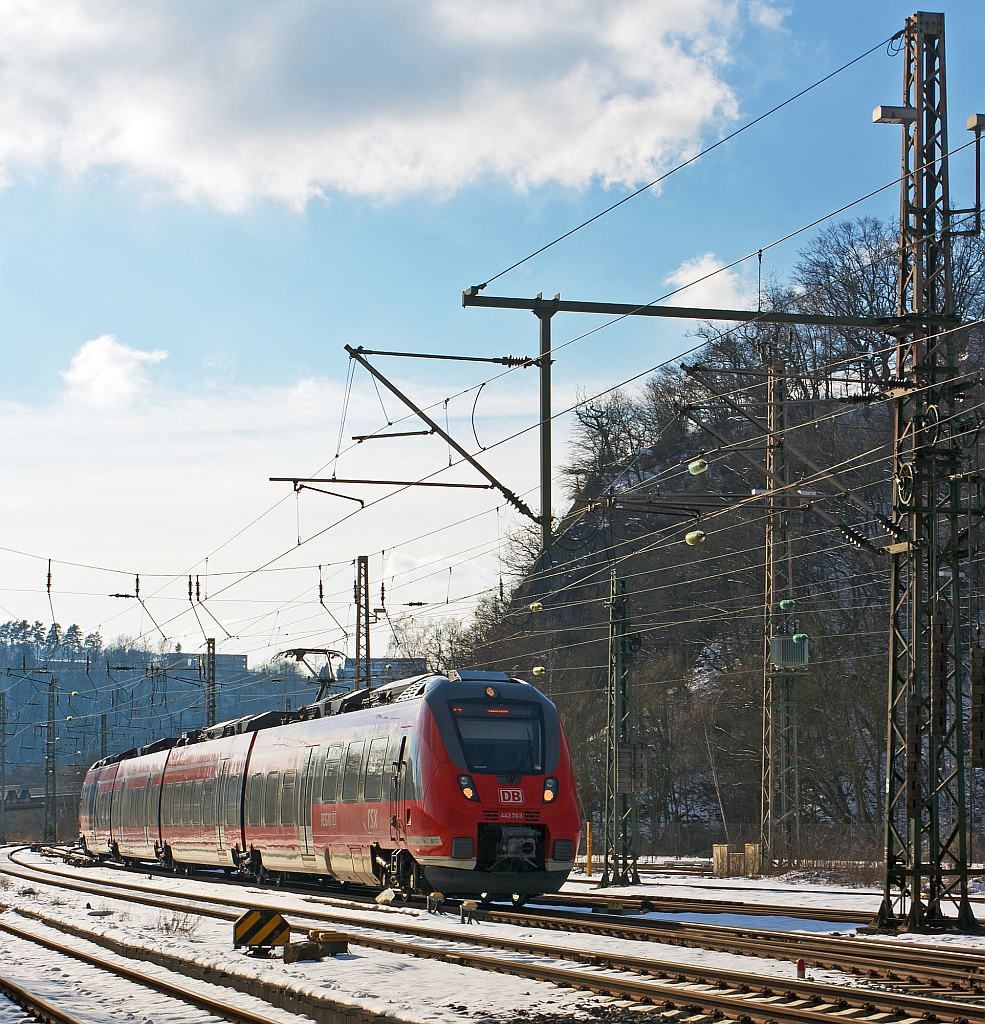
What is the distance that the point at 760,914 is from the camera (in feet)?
62.2

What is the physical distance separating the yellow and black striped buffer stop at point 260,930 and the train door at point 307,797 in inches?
365

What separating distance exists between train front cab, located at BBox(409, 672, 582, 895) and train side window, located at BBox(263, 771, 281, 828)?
23.8 feet

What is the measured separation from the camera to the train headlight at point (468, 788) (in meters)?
19.8

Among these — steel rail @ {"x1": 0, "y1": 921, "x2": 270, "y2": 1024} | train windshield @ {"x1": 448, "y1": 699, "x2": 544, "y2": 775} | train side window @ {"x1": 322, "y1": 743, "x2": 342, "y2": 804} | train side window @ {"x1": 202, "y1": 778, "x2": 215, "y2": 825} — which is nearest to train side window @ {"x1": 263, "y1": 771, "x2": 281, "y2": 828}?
train side window @ {"x1": 322, "y1": 743, "x2": 342, "y2": 804}

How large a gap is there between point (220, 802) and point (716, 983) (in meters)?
20.9

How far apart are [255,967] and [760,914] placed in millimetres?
8217

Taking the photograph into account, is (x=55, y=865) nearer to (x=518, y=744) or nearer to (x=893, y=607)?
(x=518, y=744)

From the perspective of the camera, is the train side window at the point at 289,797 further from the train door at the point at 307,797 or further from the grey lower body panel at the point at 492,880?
the grey lower body panel at the point at 492,880

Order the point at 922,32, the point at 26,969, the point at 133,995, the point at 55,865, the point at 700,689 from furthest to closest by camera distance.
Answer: the point at 700,689 → the point at 55,865 → the point at 922,32 → the point at 26,969 → the point at 133,995

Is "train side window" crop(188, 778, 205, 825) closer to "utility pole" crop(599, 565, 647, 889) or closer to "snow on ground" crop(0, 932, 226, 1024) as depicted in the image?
"utility pole" crop(599, 565, 647, 889)

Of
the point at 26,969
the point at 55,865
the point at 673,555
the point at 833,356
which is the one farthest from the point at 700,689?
the point at 26,969

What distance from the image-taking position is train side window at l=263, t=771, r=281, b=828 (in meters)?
26.7

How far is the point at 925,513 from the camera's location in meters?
17.7

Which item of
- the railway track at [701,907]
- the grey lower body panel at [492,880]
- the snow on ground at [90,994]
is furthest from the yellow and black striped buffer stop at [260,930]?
the railway track at [701,907]
